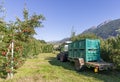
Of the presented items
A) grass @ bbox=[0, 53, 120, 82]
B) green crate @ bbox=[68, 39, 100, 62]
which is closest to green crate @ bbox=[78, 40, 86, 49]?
green crate @ bbox=[68, 39, 100, 62]

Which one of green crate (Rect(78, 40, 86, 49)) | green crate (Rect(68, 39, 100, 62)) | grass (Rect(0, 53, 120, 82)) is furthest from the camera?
green crate (Rect(78, 40, 86, 49))

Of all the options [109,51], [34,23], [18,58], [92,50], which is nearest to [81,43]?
[92,50]

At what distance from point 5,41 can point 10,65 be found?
1516mm

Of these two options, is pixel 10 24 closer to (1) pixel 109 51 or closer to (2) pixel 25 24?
(2) pixel 25 24

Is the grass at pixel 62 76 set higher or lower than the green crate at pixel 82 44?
lower

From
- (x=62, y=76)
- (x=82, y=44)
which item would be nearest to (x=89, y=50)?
(x=82, y=44)

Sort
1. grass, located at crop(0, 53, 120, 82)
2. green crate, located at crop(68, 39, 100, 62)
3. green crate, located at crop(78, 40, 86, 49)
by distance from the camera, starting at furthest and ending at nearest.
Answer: green crate, located at crop(78, 40, 86, 49) < green crate, located at crop(68, 39, 100, 62) < grass, located at crop(0, 53, 120, 82)

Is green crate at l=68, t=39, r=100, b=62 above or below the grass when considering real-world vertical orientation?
above

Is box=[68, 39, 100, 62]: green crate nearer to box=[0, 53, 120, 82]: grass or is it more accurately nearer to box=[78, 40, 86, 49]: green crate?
box=[78, 40, 86, 49]: green crate

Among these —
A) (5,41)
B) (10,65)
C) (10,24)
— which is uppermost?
(10,24)

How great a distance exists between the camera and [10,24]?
10555 mm

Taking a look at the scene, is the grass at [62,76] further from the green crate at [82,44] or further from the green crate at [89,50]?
the green crate at [82,44]

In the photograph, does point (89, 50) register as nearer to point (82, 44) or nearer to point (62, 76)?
point (82, 44)

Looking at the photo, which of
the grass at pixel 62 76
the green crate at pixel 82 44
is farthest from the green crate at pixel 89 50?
the grass at pixel 62 76
